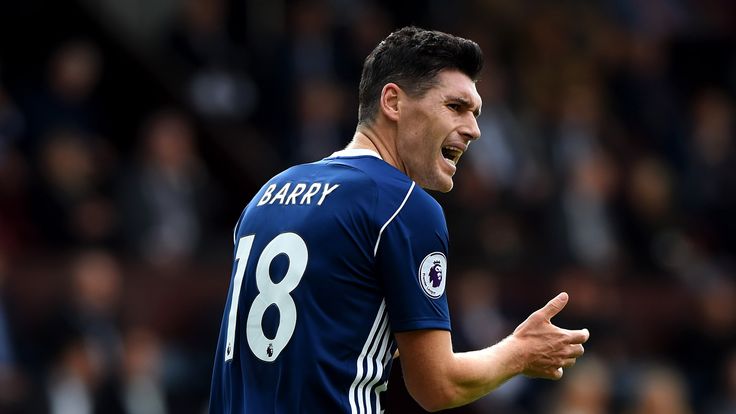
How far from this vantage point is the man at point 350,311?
15.0 feet

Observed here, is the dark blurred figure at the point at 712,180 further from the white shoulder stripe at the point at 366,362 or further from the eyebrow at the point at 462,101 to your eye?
the white shoulder stripe at the point at 366,362

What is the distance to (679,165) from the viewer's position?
53.8 ft

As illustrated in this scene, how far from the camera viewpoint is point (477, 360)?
Answer: 4.70 meters

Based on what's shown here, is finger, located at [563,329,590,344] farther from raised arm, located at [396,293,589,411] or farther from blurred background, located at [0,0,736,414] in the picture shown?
blurred background, located at [0,0,736,414]

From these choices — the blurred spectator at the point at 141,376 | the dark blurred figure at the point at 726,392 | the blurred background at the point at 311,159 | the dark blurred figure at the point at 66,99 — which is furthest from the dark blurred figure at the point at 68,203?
the dark blurred figure at the point at 726,392

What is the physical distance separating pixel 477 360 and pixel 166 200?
804 centimetres

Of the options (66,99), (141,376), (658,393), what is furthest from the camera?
(658,393)

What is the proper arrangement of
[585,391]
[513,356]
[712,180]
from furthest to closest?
[712,180] < [585,391] < [513,356]

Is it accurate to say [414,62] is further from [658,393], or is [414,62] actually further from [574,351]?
[658,393]

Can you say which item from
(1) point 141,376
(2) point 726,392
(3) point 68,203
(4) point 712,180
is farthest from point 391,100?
(4) point 712,180

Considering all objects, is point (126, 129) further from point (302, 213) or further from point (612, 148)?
point (302, 213)

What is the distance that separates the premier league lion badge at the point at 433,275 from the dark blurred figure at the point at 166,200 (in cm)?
759

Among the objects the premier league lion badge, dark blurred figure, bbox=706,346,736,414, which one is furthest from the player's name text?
dark blurred figure, bbox=706,346,736,414

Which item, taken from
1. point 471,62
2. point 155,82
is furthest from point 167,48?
point 471,62
